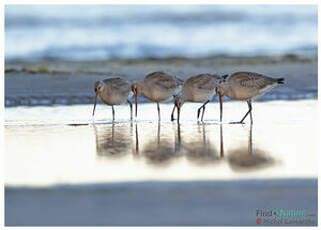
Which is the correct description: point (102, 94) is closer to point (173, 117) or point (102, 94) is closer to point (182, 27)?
point (173, 117)

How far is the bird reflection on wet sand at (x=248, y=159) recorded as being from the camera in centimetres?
690

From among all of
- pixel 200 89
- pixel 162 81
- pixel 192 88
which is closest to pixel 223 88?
pixel 200 89

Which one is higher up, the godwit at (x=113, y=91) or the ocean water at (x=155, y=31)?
the ocean water at (x=155, y=31)

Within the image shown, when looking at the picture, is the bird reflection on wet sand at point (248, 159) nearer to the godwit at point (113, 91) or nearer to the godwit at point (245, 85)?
the godwit at point (245, 85)

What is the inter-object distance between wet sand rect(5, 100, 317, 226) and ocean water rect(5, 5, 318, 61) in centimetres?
1058

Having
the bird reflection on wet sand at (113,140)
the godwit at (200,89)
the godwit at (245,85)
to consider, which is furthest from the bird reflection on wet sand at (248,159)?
the godwit at (200,89)

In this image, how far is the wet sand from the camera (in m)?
5.46

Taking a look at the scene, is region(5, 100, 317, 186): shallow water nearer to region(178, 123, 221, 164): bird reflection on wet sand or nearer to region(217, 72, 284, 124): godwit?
region(178, 123, 221, 164): bird reflection on wet sand

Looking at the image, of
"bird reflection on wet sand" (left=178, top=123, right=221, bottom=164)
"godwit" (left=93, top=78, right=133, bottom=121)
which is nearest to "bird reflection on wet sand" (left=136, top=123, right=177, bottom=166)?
"bird reflection on wet sand" (left=178, top=123, right=221, bottom=164)

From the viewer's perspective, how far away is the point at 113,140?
8781 millimetres

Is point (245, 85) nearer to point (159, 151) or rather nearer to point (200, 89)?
point (200, 89)

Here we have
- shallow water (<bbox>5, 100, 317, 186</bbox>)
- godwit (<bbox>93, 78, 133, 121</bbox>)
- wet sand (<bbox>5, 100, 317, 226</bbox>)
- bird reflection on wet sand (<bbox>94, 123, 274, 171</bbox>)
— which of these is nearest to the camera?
wet sand (<bbox>5, 100, 317, 226</bbox>)

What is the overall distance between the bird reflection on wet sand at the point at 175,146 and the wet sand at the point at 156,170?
0.03 ft

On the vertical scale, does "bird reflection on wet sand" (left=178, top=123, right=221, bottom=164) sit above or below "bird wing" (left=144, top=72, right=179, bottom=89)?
below
